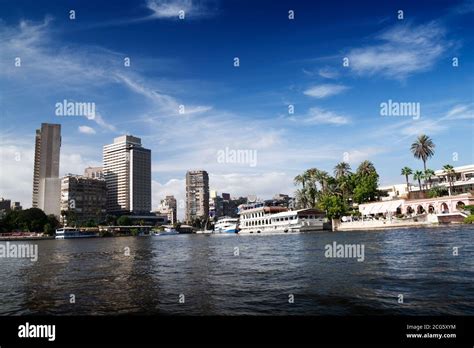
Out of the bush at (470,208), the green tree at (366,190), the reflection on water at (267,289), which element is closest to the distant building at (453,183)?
the green tree at (366,190)

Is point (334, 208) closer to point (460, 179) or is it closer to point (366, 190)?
point (366, 190)

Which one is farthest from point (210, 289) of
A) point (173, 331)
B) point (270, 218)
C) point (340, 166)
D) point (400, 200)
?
point (340, 166)

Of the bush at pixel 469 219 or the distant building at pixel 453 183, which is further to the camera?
the distant building at pixel 453 183

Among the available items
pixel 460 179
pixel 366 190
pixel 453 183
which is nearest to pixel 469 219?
pixel 366 190

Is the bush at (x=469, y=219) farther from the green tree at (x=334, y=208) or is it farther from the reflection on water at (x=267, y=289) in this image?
the reflection on water at (x=267, y=289)

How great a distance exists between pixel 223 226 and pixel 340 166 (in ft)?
199

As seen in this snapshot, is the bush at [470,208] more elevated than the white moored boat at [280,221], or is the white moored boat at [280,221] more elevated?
the bush at [470,208]

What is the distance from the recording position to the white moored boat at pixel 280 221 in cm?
13075

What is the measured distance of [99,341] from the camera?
9.63 meters

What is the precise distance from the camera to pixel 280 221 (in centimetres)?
14150

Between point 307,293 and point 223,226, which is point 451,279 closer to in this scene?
point 307,293

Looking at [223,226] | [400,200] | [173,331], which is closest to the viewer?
[173,331]

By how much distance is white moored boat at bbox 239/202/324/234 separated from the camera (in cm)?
13075

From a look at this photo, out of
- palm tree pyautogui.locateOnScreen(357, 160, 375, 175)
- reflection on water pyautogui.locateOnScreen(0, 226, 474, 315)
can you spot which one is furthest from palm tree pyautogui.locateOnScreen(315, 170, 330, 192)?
reflection on water pyautogui.locateOnScreen(0, 226, 474, 315)
